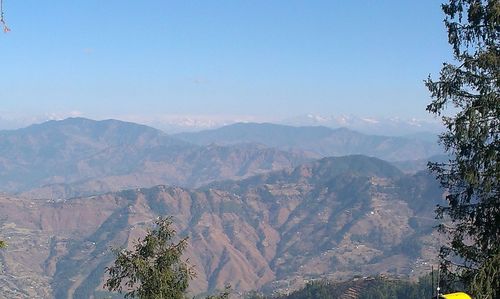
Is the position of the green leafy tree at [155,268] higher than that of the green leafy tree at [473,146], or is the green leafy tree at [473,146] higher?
the green leafy tree at [473,146]

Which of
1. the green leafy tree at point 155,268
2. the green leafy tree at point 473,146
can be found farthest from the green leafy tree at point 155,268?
the green leafy tree at point 473,146

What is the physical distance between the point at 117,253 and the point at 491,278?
1634 cm

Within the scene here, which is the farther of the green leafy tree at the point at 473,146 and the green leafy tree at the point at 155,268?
the green leafy tree at the point at 155,268

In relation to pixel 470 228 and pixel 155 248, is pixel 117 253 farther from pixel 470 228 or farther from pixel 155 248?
pixel 470 228

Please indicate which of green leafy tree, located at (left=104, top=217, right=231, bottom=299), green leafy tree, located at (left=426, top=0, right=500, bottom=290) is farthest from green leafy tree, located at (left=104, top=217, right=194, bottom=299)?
green leafy tree, located at (left=426, top=0, right=500, bottom=290)

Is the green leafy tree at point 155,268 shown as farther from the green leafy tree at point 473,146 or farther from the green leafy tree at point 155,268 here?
the green leafy tree at point 473,146

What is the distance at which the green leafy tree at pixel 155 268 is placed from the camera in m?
26.1

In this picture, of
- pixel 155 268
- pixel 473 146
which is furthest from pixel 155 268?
pixel 473 146

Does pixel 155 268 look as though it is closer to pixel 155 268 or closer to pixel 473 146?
pixel 155 268

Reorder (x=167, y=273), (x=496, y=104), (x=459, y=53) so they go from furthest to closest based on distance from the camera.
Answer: (x=167, y=273), (x=459, y=53), (x=496, y=104)

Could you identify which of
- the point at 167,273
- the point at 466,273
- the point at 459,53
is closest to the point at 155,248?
the point at 167,273

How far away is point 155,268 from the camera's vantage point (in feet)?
87.0

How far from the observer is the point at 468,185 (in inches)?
721

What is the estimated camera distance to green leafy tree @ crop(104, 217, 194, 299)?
26078mm
